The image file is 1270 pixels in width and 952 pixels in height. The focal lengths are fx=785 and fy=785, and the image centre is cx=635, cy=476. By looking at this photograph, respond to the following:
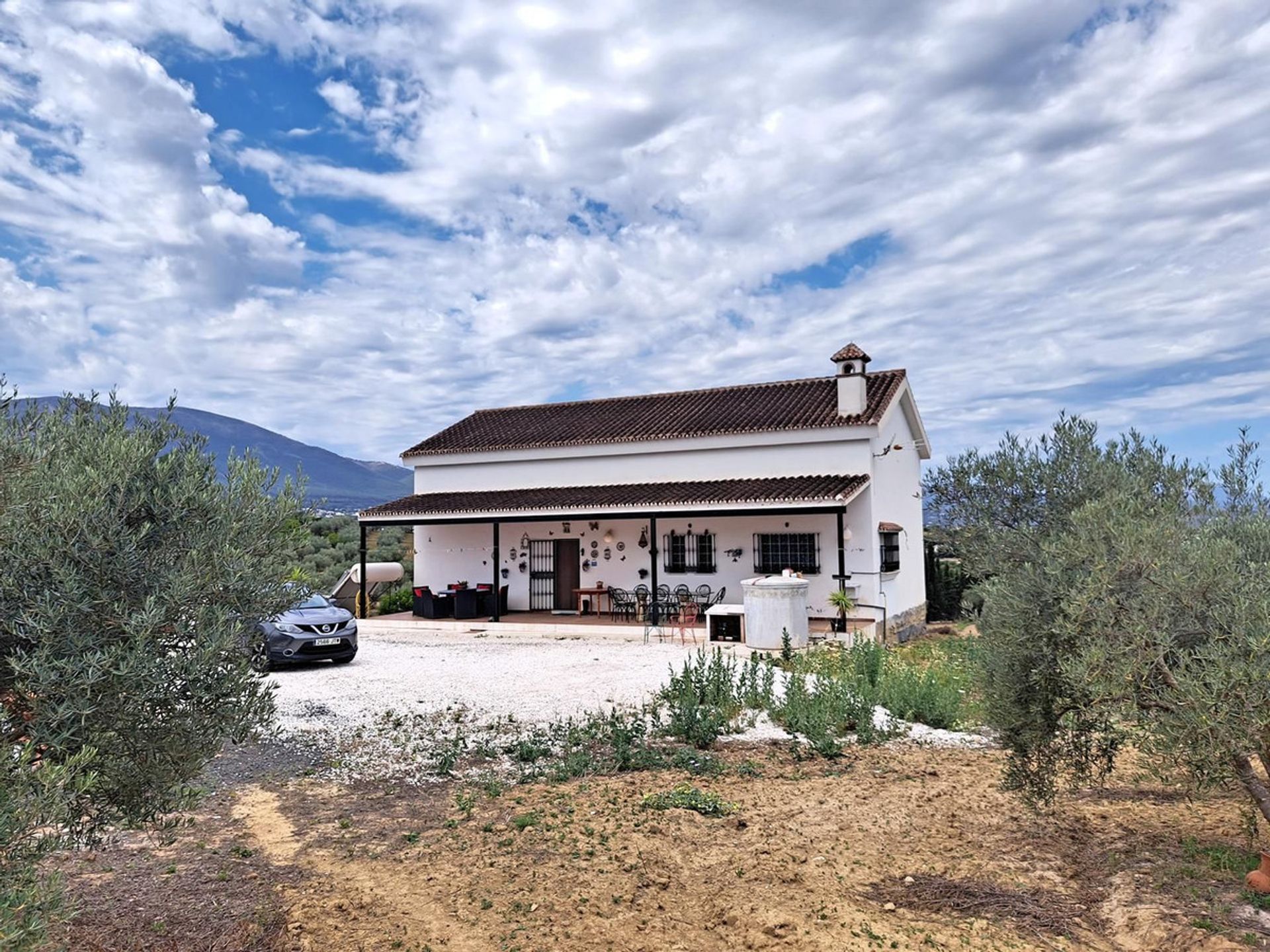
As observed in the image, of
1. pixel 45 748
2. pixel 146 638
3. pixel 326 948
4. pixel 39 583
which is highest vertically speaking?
pixel 39 583

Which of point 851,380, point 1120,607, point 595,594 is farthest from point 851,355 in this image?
point 1120,607

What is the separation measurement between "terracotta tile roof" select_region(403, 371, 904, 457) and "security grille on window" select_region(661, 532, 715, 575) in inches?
99.1

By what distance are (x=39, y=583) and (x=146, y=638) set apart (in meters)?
0.42

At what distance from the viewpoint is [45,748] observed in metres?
3.07

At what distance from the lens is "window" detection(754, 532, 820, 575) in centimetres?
1777

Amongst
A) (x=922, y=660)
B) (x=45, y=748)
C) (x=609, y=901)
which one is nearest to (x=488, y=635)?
(x=922, y=660)

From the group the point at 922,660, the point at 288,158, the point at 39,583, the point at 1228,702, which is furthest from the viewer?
the point at 922,660

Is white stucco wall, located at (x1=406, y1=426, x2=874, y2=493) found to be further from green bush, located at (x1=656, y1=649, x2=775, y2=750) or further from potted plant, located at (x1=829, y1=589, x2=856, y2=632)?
green bush, located at (x1=656, y1=649, x2=775, y2=750)

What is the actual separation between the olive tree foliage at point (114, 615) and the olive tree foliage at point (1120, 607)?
397 cm

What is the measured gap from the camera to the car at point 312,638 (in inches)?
512

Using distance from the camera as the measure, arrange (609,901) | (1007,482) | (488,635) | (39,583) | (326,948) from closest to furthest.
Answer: (39,583) → (326,948) → (609,901) → (1007,482) → (488,635)

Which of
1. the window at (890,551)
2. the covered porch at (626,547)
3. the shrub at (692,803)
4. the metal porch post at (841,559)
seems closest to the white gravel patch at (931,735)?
the shrub at (692,803)

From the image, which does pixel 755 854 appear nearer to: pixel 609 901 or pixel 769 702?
pixel 609 901

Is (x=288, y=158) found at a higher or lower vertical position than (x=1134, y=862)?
higher
